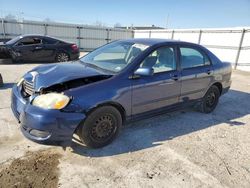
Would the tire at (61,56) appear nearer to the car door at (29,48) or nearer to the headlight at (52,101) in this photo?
the car door at (29,48)

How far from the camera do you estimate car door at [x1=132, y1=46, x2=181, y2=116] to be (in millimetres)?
3824

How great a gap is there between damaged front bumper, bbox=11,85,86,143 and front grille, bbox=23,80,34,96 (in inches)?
9.4

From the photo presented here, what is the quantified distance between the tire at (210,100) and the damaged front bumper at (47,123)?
3111 mm

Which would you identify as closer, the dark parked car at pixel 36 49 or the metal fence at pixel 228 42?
the dark parked car at pixel 36 49

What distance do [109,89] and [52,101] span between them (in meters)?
0.80

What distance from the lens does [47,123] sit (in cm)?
301

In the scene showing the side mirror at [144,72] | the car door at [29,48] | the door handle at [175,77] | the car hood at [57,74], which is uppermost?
the side mirror at [144,72]

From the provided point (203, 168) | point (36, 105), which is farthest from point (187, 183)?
point (36, 105)

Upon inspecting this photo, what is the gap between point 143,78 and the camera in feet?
12.6

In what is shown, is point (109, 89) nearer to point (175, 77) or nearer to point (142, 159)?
point (142, 159)

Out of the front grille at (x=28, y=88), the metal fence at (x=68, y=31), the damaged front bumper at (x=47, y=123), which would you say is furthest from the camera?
the metal fence at (x=68, y=31)

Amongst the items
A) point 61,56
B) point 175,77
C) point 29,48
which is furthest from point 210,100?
point 29,48

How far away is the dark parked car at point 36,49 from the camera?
34.3 ft

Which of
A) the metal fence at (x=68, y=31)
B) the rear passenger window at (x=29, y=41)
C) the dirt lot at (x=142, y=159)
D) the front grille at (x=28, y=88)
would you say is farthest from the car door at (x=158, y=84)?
the metal fence at (x=68, y=31)
